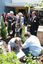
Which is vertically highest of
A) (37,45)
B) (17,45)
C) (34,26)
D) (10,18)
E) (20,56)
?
(10,18)

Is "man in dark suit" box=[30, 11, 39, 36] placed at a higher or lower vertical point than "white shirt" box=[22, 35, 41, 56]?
higher

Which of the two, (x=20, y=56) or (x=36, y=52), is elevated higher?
(x=36, y=52)

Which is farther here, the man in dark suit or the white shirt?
the man in dark suit

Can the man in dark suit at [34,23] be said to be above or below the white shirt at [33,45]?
above

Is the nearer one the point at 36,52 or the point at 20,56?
the point at 36,52

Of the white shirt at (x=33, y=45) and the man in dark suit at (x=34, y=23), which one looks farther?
the man in dark suit at (x=34, y=23)

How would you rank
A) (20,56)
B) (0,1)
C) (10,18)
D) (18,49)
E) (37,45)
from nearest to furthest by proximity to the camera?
1. (37,45)
2. (20,56)
3. (18,49)
4. (10,18)
5. (0,1)

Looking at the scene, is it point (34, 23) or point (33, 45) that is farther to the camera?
point (34, 23)

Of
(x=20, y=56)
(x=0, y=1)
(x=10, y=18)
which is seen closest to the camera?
(x=20, y=56)

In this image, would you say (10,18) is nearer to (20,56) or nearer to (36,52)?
(20,56)

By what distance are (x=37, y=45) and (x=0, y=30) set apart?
2.61 meters

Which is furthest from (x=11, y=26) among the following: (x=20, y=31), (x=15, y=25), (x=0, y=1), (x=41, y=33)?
(x=0, y=1)

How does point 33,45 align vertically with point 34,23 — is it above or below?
below

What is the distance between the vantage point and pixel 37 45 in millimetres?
2752
